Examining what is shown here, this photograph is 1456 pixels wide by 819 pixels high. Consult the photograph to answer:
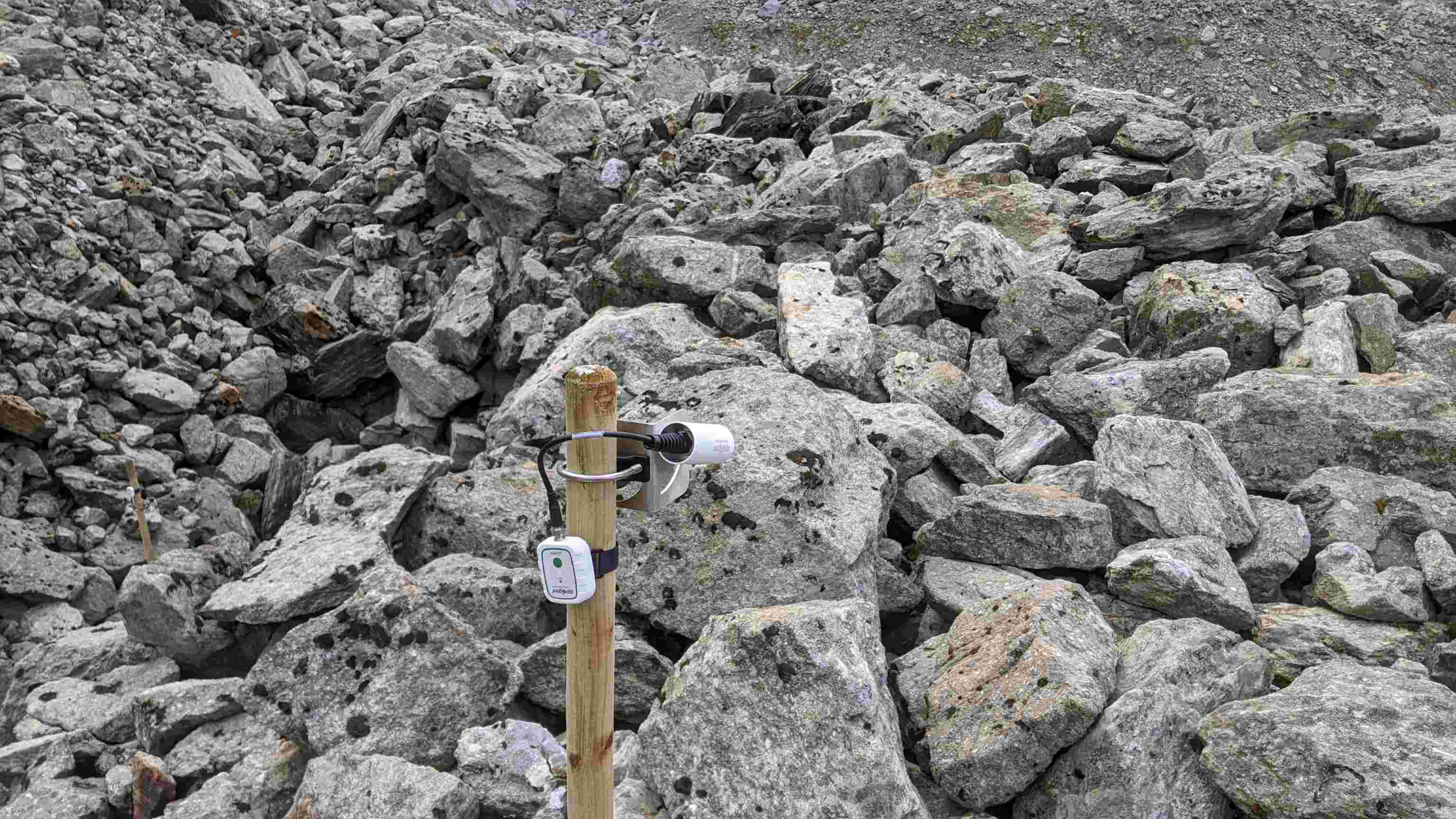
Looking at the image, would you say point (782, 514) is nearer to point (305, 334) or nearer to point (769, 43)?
point (305, 334)

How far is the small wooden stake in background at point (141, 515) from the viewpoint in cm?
1138

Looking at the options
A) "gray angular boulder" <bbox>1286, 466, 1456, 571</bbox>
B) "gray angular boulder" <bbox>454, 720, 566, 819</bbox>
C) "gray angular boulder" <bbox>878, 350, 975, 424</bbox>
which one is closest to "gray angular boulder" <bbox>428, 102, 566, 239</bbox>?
"gray angular boulder" <bbox>878, 350, 975, 424</bbox>

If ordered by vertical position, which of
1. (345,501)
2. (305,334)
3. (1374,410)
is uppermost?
(1374,410)

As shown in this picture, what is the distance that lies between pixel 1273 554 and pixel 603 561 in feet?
18.2

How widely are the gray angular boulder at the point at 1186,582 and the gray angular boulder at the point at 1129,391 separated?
2.15 meters

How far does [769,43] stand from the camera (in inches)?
1179

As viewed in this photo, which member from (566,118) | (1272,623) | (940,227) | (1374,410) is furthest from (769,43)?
(1272,623)

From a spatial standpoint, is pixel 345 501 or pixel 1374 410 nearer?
pixel 1374 410

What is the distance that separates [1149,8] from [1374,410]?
25.2 meters

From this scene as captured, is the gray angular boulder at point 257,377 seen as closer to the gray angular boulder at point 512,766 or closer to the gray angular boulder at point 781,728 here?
the gray angular boulder at point 512,766

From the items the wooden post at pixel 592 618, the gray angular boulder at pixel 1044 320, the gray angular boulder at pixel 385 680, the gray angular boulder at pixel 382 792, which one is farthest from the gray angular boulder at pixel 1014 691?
the gray angular boulder at pixel 1044 320

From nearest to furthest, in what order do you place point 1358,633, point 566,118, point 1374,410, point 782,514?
1. point 1358,633
2. point 782,514
3. point 1374,410
4. point 566,118

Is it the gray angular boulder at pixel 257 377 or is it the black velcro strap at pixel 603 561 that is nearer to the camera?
the black velcro strap at pixel 603 561

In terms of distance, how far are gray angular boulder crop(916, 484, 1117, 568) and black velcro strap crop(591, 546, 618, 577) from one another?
414 centimetres
